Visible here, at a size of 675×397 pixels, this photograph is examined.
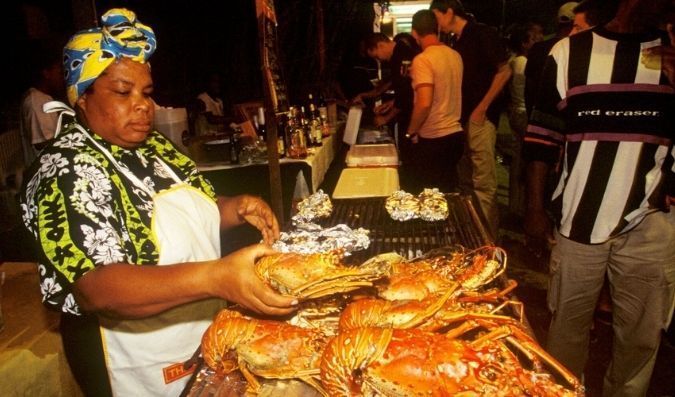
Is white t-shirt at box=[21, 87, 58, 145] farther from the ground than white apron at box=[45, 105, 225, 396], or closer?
farther from the ground

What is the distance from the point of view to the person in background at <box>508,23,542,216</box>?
789 cm

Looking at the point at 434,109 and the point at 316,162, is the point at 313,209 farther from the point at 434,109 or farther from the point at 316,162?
the point at 434,109

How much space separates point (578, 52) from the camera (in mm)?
3072

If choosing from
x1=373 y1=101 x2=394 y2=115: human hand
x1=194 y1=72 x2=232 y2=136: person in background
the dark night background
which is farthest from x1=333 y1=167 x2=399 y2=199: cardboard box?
the dark night background

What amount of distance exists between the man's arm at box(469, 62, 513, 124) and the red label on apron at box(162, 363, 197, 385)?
238 inches

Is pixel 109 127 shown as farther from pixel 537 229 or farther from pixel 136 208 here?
pixel 537 229

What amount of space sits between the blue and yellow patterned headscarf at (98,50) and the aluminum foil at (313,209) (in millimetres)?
1927

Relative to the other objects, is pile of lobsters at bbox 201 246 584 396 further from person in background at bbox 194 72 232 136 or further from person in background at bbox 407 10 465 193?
person in background at bbox 194 72 232 136

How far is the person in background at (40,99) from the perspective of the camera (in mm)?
6207

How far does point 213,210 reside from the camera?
264 centimetres

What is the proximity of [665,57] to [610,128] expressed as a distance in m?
0.54

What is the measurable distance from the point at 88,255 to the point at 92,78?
842mm

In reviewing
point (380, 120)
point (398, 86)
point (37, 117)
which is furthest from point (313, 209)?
point (380, 120)

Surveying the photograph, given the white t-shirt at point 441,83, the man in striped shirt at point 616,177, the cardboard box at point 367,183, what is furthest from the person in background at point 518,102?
the man in striped shirt at point 616,177
